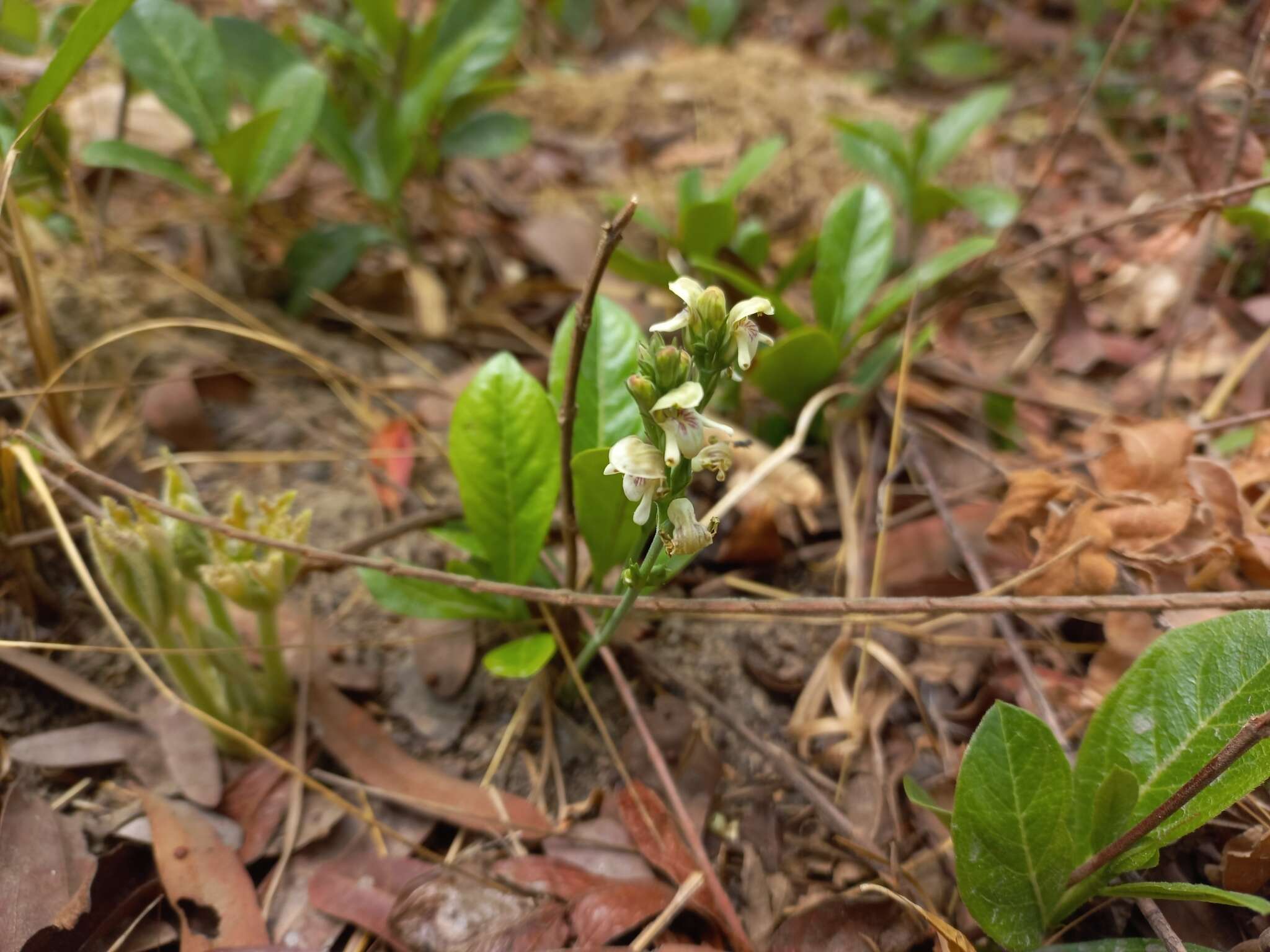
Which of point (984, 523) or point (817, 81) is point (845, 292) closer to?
point (984, 523)

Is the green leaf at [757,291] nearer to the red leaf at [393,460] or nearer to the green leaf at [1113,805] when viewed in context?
the red leaf at [393,460]

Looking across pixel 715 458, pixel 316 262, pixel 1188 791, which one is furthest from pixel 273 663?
pixel 1188 791

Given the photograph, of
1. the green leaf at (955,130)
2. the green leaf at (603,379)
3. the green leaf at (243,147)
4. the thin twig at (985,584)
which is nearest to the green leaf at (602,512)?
the green leaf at (603,379)

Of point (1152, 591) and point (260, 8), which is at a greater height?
point (260, 8)

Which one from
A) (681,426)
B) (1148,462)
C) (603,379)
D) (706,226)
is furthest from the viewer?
(706,226)

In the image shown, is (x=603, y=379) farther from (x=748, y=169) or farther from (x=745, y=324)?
(x=748, y=169)

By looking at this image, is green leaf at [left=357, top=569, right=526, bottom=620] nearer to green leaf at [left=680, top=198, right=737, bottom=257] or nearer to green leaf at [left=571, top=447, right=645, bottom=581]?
green leaf at [left=571, top=447, right=645, bottom=581]

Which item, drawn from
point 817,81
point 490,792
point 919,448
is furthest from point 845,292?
point 817,81
